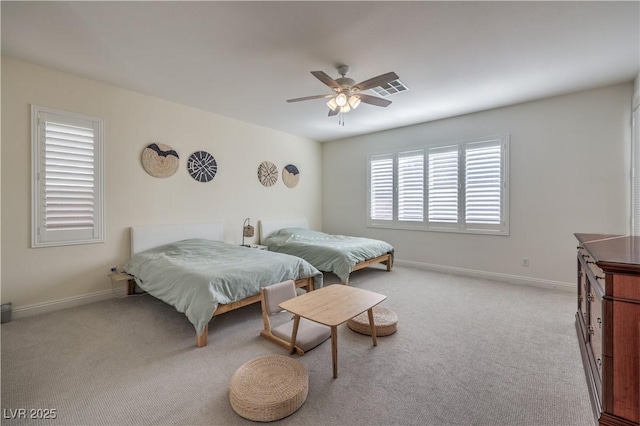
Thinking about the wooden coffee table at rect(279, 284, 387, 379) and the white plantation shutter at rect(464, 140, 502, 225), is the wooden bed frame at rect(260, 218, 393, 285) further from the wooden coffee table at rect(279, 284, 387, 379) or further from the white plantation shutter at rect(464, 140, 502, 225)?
the wooden coffee table at rect(279, 284, 387, 379)

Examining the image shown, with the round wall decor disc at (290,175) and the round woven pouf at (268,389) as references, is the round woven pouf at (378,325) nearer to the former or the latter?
the round woven pouf at (268,389)

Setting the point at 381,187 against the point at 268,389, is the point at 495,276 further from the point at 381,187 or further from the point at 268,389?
the point at 268,389

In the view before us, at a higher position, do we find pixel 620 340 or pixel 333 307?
pixel 620 340

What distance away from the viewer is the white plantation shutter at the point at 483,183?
4387 millimetres

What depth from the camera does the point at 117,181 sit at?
3.69 metres

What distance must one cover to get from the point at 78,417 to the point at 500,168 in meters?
5.36

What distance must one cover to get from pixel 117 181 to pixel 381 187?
175 inches

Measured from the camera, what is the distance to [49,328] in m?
2.80

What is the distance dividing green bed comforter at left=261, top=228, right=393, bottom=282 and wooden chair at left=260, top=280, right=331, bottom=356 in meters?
1.55

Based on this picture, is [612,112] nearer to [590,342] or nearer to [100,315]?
[590,342]

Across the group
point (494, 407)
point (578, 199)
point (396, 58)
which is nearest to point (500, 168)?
point (578, 199)

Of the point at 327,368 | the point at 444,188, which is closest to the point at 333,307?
the point at 327,368

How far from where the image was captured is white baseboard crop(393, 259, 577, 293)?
3.91m

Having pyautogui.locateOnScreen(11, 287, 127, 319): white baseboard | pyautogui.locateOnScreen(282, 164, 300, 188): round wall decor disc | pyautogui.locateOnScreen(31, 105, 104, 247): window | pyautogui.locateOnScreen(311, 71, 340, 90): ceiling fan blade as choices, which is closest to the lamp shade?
pyautogui.locateOnScreen(282, 164, 300, 188): round wall decor disc
